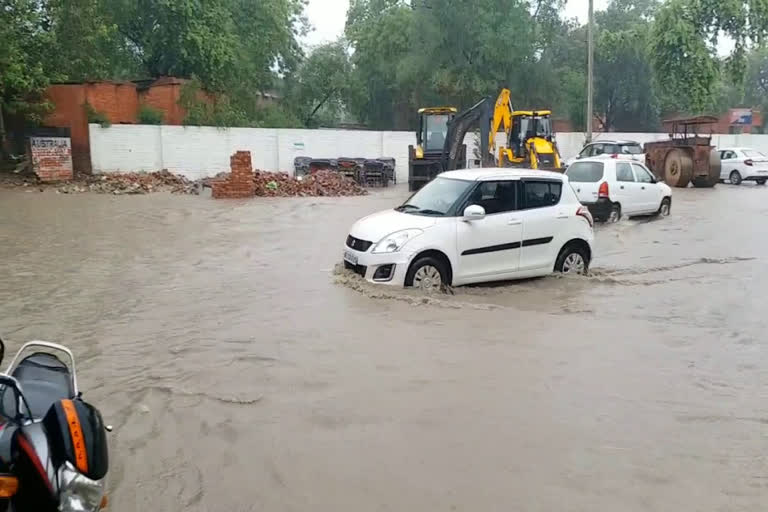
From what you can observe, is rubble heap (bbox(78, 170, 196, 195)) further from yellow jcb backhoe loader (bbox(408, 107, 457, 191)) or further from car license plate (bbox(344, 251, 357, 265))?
car license plate (bbox(344, 251, 357, 265))

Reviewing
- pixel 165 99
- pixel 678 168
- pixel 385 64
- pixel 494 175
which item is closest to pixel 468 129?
pixel 678 168

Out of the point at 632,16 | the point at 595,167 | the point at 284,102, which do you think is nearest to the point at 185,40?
the point at 284,102

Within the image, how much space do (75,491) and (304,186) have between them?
69.7 ft

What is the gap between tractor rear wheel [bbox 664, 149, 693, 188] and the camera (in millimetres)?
25328

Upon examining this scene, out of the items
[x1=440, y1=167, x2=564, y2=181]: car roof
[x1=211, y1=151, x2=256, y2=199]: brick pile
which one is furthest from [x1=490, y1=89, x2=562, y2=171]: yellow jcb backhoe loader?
[x1=440, y1=167, x2=564, y2=181]: car roof

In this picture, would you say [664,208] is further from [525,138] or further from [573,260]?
[573,260]

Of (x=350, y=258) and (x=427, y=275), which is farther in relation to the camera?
(x=350, y=258)

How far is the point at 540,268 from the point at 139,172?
19.4 m

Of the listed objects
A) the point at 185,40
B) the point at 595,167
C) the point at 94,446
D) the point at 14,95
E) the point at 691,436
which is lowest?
the point at 691,436

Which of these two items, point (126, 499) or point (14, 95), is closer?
point (126, 499)

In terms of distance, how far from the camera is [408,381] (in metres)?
5.77

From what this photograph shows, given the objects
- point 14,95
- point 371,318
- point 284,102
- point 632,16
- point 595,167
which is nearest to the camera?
point 371,318

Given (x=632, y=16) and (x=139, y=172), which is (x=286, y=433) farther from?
(x=632, y=16)

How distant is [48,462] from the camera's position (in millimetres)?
2551
